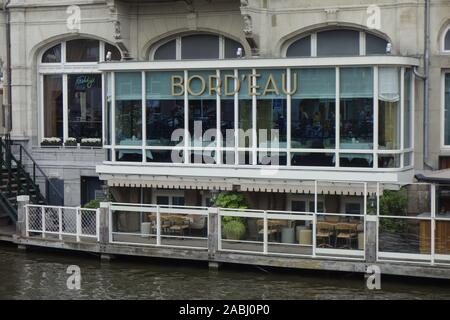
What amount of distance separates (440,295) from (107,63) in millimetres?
11489

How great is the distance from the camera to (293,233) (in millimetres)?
23562

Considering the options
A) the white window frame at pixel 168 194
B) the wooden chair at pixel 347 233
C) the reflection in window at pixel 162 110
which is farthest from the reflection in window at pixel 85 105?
the wooden chair at pixel 347 233

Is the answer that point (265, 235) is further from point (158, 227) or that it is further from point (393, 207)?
point (393, 207)

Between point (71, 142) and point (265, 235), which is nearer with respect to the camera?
point (265, 235)

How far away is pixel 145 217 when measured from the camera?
82.7 feet

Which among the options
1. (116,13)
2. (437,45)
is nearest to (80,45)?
(116,13)

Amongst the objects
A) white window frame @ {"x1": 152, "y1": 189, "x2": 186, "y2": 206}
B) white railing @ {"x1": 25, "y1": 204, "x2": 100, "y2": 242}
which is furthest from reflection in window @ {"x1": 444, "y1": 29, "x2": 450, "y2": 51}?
white railing @ {"x1": 25, "y1": 204, "x2": 100, "y2": 242}

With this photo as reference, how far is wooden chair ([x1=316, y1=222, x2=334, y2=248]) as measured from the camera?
23.0 metres

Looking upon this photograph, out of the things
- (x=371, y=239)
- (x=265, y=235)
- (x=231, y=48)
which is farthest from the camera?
(x=231, y=48)

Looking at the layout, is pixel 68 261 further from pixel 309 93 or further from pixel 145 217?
pixel 309 93

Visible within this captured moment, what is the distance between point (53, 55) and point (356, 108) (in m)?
11.8

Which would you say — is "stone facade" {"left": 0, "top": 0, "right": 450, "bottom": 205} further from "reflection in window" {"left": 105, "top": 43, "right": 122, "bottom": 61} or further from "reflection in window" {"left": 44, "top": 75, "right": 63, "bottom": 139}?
"reflection in window" {"left": 105, "top": 43, "right": 122, "bottom": 61}

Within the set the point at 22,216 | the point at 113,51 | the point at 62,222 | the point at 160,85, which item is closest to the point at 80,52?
the point at 113,51

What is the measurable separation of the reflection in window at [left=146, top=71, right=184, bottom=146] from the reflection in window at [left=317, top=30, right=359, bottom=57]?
4591 millimetres
